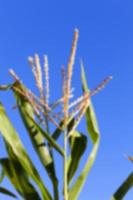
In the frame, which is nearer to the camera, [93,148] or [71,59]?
[71,59]

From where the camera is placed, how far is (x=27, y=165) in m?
2.48

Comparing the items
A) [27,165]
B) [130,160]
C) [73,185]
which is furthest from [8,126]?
[130,160]

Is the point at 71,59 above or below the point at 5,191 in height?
above

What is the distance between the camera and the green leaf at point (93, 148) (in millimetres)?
2484

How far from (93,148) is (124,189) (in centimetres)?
28

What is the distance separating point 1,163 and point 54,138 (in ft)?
1.04

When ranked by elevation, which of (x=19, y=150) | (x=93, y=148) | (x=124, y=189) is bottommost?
(x=124, y=189)

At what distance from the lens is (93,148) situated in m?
2.70

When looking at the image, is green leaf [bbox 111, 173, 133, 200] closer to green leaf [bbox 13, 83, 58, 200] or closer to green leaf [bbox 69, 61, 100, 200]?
green leaf [bbox 69, 61, 100, 200]

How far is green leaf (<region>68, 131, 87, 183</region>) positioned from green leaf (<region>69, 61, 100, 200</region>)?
49 mm

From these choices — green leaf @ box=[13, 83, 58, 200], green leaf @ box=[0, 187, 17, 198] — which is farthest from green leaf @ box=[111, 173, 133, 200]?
green leaf @ box=[0, 187, 17, 198]

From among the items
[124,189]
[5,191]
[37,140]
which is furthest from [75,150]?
[5,191]

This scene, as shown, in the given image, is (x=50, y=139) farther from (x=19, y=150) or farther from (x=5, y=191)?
(x=5, y=191)

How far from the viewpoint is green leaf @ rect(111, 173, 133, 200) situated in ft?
8.52
